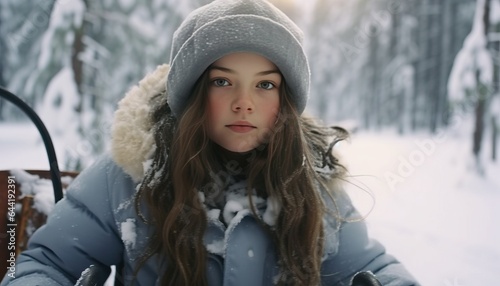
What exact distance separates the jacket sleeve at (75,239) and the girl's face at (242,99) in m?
0.48

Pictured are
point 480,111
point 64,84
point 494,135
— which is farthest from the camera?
point 494,135

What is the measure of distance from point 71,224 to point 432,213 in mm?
5720

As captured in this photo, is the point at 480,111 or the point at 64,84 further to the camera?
the point at 480,111

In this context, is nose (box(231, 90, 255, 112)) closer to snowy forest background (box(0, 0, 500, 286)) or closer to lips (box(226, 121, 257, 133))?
lips (box(226, 121, 257, 133))

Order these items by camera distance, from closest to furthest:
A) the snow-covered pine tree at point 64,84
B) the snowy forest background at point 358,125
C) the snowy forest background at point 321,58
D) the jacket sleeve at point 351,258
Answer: the jacket sleeve at point 351,258, the snowy forest background at point 358,125, the snow-covered pine tree at point 64,84, the snowy forest background at point 321,58

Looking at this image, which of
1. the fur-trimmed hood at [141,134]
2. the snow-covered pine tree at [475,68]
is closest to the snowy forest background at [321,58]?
the snow-covered pine tree at [475,68]

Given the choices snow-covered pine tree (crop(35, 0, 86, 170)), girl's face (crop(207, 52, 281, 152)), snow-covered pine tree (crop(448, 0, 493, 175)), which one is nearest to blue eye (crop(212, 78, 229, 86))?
girl's face (crop(207, 52, 281, 152))

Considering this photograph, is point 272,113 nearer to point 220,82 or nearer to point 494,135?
point 220,82

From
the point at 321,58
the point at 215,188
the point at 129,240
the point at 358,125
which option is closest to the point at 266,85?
the point at 215,188

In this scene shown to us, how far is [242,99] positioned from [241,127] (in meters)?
0.10

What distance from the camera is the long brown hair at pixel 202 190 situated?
4.86ft

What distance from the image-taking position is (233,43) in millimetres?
1391

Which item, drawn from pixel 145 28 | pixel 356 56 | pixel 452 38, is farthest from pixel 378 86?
pixel 145 28

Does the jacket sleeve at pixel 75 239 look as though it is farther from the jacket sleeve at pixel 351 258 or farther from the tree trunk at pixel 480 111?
the tree trunk at pixel 480 111
